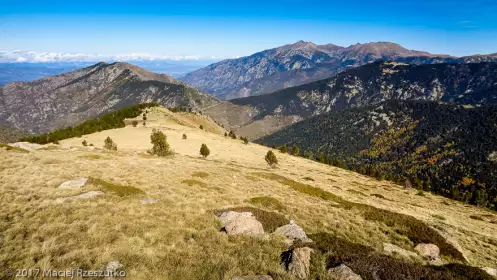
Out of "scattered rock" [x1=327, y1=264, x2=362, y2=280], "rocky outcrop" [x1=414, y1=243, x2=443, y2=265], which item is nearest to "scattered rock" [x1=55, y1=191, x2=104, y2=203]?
"scattered rock" [x1=327, y1=264, x2=362, y2=280]

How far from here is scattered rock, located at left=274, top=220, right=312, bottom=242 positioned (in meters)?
17.6

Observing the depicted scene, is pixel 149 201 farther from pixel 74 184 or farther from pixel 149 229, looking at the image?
pixel 74 184

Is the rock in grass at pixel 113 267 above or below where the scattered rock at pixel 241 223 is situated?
above

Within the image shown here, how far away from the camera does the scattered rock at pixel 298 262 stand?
12.8m

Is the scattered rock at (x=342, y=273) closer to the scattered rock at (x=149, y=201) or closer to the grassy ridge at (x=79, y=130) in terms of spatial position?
the scattered rock at (x=149, y=201)

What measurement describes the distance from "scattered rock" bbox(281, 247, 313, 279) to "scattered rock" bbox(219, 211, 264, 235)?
380 centimetres

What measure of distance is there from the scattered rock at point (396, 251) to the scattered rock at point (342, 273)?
286 inches

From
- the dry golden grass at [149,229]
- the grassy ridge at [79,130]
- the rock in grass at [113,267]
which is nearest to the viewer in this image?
the rock in grass at [113,267]

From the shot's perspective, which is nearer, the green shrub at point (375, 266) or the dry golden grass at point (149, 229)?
the dry golden grass at point (149, 229)

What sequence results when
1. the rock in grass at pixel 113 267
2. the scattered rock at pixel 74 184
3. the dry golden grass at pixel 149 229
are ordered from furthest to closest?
the scattered rock at pixel 74 184 → the dry golden grass at pixel 149 229 → the rock in grass at pixel 113 267

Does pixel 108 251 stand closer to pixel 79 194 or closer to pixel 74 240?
→ pixel 74 240

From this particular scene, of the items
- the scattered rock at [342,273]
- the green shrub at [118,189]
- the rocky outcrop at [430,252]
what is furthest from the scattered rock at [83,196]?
the rocky outcrop at [430,252]

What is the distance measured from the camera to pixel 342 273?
12.8 metres

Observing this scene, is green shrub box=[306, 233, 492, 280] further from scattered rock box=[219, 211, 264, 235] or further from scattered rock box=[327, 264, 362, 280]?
scattered rock box=[219, 211, 264, 235]
